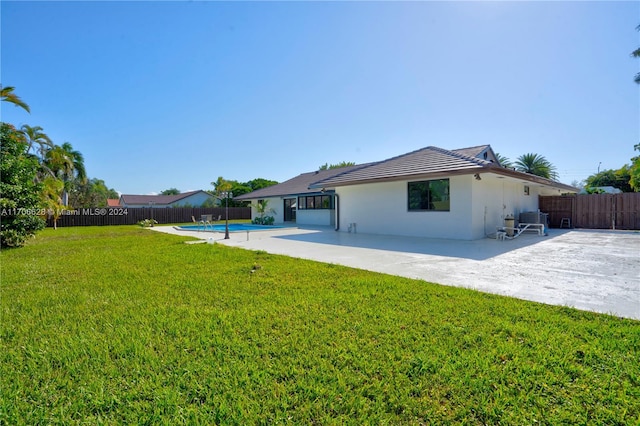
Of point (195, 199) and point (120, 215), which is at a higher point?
point (195, 199)

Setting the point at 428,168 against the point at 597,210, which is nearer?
the point at 428,168

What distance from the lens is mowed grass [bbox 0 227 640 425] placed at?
6.71ft

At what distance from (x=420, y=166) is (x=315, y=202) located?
10.8m

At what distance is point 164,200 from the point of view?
52750 mm

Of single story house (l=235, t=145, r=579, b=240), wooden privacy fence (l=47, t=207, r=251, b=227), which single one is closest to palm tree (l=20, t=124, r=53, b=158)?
wooden privacy fence (l=47, t=207, r=251, b=227)

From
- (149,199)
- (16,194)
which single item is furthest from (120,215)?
(149,199)

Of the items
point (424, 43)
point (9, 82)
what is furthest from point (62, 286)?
point (424, 43)

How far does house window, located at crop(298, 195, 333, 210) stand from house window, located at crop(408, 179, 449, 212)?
27.8ft

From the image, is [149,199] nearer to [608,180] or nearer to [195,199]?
[195,199]

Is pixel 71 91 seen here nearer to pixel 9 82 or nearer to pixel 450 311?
pixel 9 82

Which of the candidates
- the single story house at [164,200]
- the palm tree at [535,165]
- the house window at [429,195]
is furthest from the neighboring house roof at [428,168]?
the single story house at [164,200]

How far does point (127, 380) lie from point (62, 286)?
14.0ft

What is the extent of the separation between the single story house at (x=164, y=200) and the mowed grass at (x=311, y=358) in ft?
163

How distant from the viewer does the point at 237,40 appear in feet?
36.7
